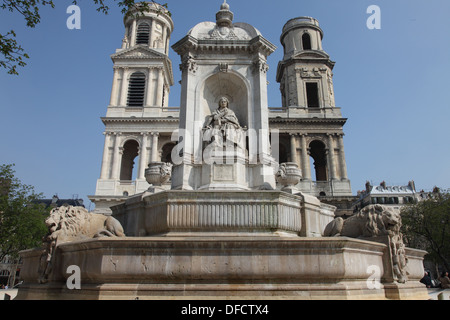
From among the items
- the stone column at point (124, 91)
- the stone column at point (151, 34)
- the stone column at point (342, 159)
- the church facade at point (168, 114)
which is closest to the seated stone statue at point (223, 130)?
the church facade at point (168, 114)

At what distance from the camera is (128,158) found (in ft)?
146

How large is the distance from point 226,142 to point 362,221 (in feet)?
12.9

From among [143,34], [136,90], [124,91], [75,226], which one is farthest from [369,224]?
[143,34]

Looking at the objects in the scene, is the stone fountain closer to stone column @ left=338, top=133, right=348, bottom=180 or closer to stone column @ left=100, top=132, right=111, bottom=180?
stone column @ left=100, top=132, right=111, bottom=180

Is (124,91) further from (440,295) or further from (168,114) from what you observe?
(440,295)

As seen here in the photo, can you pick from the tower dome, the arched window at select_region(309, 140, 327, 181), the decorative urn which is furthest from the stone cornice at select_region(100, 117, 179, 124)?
the decorative urn

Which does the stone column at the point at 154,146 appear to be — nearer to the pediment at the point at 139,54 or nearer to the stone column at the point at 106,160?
the stone column at the point at 106,160

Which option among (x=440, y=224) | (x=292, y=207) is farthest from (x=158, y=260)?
(x=440, y=224)

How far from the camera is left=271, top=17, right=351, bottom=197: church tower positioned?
4056cm

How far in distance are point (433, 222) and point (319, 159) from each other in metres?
18.6

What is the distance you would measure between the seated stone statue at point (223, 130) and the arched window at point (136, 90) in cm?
3501

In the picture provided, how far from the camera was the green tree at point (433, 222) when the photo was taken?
29.8 m

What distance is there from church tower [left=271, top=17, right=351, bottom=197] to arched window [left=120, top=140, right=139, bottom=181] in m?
17.9
